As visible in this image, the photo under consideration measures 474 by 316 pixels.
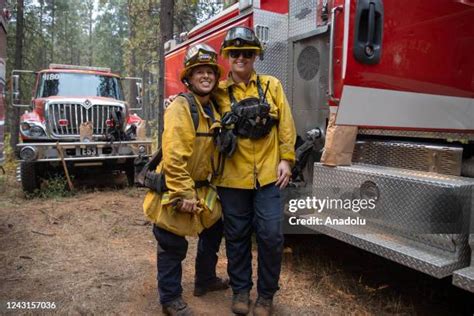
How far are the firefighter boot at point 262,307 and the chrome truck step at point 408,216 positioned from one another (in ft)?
2.42

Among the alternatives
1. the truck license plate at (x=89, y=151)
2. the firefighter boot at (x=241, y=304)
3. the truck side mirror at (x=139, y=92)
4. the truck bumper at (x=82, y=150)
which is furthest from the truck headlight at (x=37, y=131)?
the firefighter boot at (x=241, y=304)

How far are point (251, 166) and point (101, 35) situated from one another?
151 feet

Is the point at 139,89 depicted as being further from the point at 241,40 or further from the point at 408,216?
the point at 408,216

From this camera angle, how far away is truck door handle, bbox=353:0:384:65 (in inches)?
106

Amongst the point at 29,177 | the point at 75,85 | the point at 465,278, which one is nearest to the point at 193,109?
the point at 465,278

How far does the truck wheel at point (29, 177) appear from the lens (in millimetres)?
6984

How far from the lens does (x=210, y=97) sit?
2.90m

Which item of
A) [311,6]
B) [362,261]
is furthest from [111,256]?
[311,6]

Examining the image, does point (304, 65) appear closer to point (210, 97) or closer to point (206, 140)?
point (210, 97)

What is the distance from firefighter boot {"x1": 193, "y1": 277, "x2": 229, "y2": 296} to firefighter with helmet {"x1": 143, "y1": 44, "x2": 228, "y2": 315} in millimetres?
344

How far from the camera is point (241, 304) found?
2.87 m

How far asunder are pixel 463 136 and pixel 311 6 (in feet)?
6.44

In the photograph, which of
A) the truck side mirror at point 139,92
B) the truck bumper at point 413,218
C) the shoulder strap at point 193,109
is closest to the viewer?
the truck bumper at point 413,218

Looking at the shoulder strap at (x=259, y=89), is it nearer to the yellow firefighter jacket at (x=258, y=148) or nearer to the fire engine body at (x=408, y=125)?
the yellow firefighter jacket at (x=258, y=148)
